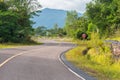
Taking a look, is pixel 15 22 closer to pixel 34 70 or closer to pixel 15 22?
pixel 15 22

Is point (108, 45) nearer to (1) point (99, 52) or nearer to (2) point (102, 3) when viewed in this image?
(1) point (99, 52)

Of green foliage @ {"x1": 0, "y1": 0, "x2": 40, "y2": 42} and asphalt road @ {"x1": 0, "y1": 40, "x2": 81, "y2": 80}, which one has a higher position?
green foliage @ {"x1": 0, "y1": 0, "x2": 40, "y2": 42}

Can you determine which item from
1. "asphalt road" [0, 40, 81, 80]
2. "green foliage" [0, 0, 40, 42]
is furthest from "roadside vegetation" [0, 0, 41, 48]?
"asphalt road" [0, 40, 81, 80]

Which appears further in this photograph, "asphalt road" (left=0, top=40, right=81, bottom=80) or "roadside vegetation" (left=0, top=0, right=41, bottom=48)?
"roadside vegetation" (left=0, top=0, right=41, bottom=48)

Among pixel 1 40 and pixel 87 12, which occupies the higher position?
pixel 87 12

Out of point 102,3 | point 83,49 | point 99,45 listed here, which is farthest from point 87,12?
point 99,45

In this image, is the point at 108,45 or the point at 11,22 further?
the point at 11,22

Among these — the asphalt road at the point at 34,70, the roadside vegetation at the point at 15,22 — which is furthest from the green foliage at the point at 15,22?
the asphalt road at the point at 34,70

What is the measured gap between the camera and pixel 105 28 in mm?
73625

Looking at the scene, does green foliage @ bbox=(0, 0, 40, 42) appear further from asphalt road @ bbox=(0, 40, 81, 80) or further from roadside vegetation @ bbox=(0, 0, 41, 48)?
asphalt road @ bbox=(0, 40, 81, 80)

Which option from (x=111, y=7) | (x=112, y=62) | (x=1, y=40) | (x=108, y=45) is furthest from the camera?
(x=111, y=7)

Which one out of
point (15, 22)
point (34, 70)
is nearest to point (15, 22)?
point (15, 22)

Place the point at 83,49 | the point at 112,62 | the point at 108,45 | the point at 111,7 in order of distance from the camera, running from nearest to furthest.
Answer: the point at 112,62
the point at 108,45
the point at 83,49
the point at 111,7

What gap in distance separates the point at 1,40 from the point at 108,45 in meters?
35.0
